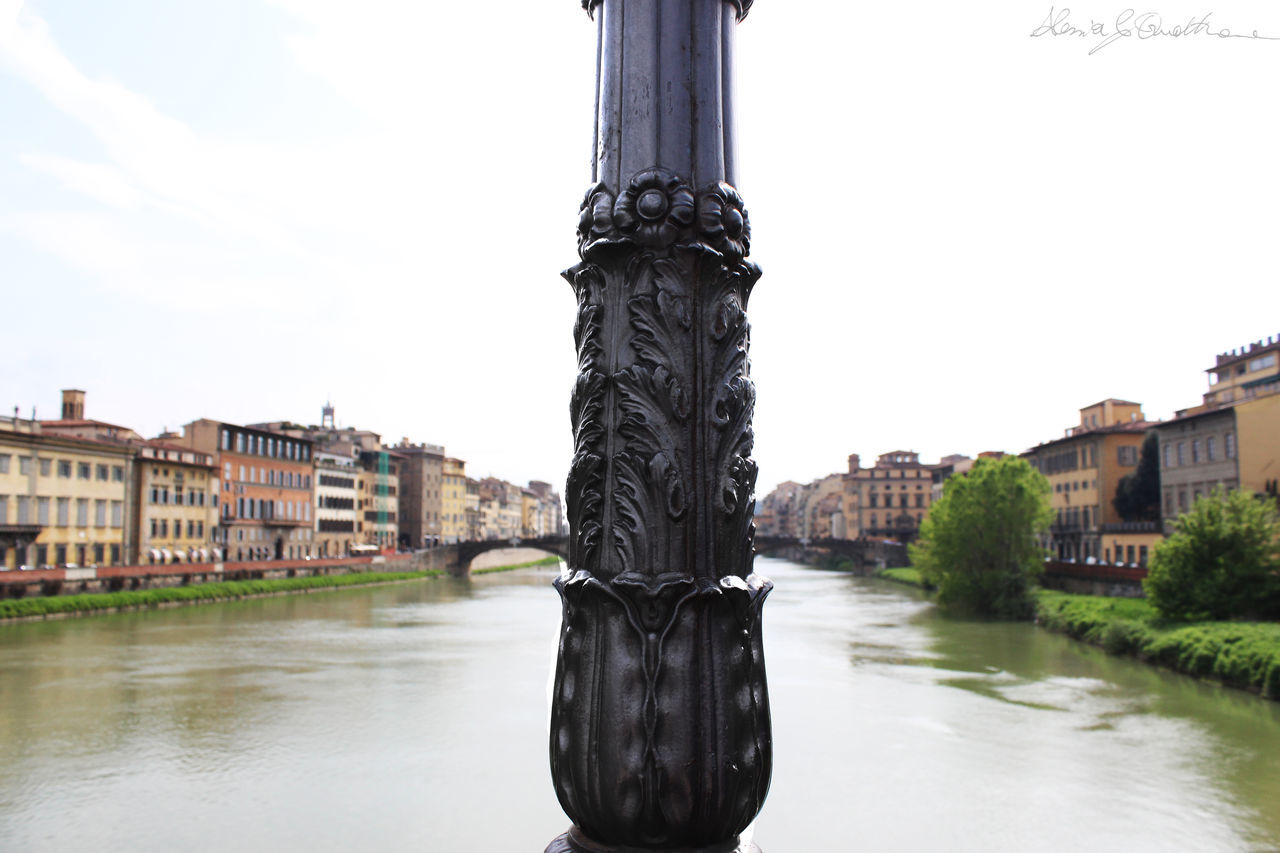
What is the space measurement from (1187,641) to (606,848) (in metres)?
21.8

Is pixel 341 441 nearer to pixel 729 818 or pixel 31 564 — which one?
pixel 31 564

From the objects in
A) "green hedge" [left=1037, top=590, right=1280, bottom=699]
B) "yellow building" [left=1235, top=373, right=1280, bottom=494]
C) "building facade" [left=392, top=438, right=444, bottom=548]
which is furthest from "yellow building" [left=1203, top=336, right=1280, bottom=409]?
"building facade" [left=392, top=438, right=444, bottom=548]

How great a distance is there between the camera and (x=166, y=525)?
42.2 metres

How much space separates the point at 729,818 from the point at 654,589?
48cm

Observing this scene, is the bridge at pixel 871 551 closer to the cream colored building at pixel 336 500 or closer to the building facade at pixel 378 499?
the building facade at pixel 378 499

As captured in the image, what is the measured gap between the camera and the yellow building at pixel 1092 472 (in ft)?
140

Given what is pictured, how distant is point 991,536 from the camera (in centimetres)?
3344

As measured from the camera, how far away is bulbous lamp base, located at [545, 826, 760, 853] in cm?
198

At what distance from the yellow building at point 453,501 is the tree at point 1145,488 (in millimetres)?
51789

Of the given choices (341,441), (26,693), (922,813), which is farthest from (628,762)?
(341,441)

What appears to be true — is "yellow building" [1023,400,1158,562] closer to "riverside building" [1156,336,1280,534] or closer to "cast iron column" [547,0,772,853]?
"riverside building" [1156,336,1280,534]

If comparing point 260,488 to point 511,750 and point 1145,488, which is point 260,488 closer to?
point 1145,488

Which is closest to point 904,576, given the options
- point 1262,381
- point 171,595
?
point 1262,381

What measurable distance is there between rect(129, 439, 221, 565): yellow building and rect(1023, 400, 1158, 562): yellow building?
1521 inches
